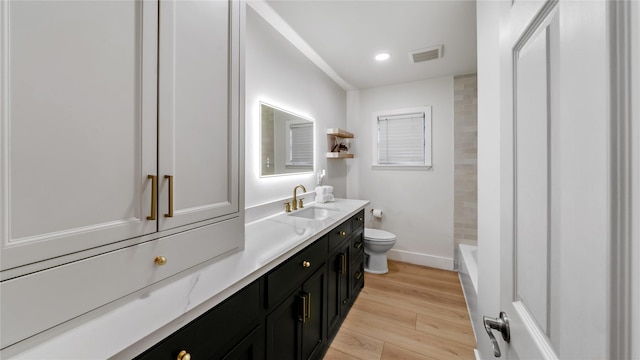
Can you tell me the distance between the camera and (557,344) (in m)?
0.42

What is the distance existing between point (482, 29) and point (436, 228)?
243 cm

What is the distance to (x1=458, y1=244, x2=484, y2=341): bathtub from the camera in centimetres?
180

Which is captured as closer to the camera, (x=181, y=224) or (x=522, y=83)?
(x=522, y=83)

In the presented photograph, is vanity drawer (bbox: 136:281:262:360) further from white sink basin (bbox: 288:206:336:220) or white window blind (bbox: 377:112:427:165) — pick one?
white window blind (bbox: 377:112:427:165)

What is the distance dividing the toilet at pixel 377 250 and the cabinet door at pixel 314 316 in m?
1.40

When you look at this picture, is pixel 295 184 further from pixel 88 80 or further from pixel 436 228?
pixel 436 228

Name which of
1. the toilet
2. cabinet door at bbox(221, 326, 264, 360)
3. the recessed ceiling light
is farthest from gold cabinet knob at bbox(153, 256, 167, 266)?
the recessed ceiling light

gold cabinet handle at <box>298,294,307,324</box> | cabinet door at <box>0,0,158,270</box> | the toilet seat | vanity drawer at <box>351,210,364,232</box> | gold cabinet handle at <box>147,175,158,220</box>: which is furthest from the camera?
the toilet seat

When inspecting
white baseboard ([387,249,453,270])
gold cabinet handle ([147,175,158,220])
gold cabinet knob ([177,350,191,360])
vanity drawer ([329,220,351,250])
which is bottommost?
white baseboard ([387,249,453,270])

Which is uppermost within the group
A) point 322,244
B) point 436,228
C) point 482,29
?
point 482,29

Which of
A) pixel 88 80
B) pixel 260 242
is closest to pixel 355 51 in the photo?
pixel 260 242

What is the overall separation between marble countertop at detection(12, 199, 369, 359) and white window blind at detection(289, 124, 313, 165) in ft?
4.11

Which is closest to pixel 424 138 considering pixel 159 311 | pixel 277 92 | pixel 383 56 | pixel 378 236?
pixel 383 56

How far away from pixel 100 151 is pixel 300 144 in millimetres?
1874
